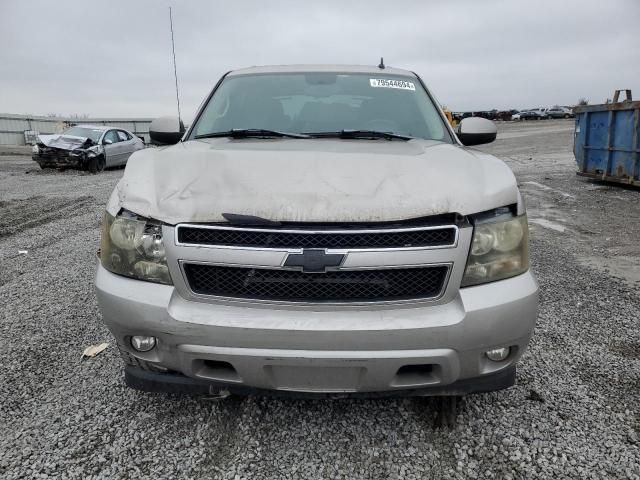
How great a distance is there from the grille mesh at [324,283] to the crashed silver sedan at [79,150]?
1399 centimetres

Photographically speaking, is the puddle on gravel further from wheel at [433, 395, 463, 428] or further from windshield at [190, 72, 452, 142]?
wheel at [433, 395, 463, 428]

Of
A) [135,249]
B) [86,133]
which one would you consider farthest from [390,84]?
[86,133]

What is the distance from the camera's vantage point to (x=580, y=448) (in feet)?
6.74

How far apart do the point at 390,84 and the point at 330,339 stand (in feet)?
7.26

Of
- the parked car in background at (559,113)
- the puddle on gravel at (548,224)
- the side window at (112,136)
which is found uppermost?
the parked car in background at (559,113)

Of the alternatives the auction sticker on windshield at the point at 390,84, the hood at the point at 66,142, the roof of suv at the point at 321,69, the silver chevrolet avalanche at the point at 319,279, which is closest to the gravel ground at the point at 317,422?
the silver chevrolet avalanche at the point at 319,279

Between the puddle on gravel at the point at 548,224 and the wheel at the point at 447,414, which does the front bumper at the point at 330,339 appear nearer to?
the wheel at the point at 447,414

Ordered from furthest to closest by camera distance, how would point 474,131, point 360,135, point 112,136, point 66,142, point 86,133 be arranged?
point 112,136 → point 86,133 → point 66,142 → point 474,131 → point 360,135

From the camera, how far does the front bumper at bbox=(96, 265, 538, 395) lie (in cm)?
173

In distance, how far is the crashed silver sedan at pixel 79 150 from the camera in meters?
13.9

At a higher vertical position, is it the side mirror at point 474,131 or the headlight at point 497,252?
the side mirror at point 474,131

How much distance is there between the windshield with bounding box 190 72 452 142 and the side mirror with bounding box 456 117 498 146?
0.27 meters

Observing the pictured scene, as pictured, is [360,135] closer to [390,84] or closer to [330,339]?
[390,84]

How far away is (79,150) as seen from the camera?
1390cm
